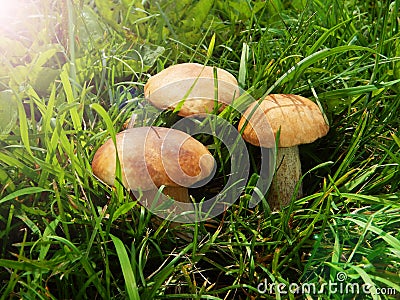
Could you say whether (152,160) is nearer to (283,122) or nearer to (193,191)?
(193,191)

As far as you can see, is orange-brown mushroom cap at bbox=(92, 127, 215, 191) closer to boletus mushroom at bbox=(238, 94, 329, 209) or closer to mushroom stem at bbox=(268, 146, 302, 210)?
boletus mushroom at bbox=(238, 94, 329, 209)

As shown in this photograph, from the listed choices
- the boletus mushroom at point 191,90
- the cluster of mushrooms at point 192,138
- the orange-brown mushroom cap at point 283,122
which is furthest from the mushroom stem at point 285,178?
the boletus mushroom at point 191,90

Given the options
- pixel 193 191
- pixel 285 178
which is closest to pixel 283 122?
pixel 285 178

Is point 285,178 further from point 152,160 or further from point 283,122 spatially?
point 152,160

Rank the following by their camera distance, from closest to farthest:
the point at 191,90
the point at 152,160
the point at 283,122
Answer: the point at 152,160 → the point at 283,122 → the point at 191,90

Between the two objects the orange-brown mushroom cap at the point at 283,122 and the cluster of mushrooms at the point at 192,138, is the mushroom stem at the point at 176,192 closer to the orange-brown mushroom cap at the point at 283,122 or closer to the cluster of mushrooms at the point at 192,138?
the cluster of mushrooms at the point at 192,138

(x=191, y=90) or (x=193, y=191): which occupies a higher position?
(x=191, y=90)

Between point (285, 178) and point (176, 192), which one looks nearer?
point (176, 192)

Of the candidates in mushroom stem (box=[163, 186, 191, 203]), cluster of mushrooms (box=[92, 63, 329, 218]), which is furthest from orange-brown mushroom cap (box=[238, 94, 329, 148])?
mushroom stem (box=[163, 186, 191, 203])

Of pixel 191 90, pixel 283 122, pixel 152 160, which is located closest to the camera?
pixel 152 160
